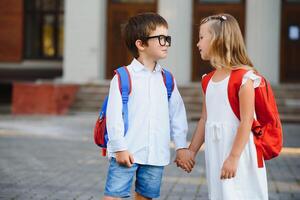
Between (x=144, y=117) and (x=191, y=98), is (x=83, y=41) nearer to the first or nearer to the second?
(x=191, y=98)

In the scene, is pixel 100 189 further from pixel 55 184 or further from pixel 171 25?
pixel 171 25

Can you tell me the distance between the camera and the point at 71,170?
349 inches

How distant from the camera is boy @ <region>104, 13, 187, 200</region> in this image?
4.37 metres

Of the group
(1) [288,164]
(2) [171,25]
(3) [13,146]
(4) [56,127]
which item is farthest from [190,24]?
(1) [288,164]

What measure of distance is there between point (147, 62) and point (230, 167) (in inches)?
37.2

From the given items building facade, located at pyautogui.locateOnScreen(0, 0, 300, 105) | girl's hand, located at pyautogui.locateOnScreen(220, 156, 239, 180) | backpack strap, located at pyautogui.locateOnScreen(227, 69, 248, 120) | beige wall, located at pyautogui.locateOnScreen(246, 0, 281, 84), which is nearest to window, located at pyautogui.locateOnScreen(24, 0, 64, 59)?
building facade, located at pyautogui.locateOnScreen(0, 0, 300, 105)

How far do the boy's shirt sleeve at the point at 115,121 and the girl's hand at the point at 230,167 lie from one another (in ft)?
2.20

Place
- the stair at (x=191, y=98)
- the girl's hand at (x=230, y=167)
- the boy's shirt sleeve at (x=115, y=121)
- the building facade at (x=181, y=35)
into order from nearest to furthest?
1. the girl's hand at (x=230, y=167)
2. the boy's shirt sleeve at (x=115, y=121)
3. the stair at (x=191, y=98)
4. the building facade at (x=181, y=35)

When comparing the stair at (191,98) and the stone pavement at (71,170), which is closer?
the stone pavement at (71,170)

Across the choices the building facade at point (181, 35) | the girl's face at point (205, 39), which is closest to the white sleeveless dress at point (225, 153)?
the girl's face at point (205, 39)

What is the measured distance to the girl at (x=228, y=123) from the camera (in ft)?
12.9

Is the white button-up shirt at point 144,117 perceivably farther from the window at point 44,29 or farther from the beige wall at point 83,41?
the window at point 44,29

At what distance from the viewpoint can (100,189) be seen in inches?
290

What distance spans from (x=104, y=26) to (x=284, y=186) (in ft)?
48.2
